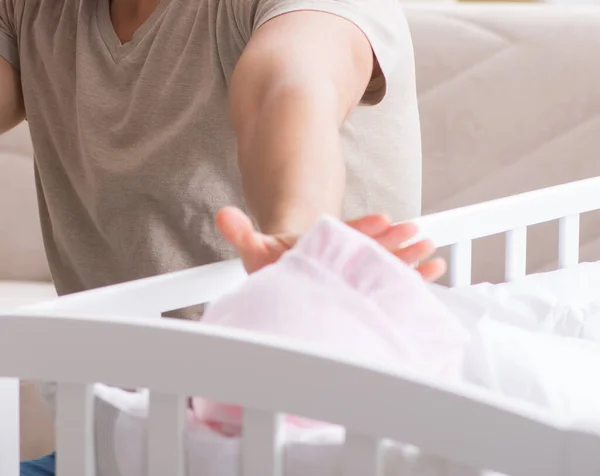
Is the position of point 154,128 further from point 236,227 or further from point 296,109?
point 236,227

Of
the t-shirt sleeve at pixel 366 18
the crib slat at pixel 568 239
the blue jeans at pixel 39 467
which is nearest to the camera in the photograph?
the t-shirt sleeve at pixel 366 18

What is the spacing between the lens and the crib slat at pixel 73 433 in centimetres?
43

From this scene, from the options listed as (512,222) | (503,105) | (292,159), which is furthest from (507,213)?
(503,105)

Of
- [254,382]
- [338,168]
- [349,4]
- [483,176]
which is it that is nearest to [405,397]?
[254,382]

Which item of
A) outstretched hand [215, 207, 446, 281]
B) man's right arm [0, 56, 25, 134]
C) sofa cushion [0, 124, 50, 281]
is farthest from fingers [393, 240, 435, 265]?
sofa cushion [0, 124, 50, 281]

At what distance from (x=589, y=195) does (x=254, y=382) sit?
0.68 meters

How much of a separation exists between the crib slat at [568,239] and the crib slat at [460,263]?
0.14m

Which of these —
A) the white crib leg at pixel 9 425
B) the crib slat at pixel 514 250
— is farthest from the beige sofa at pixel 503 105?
the white crib leg at pixel 9 425

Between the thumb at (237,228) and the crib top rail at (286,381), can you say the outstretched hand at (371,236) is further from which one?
the crib top rail at (286,381)

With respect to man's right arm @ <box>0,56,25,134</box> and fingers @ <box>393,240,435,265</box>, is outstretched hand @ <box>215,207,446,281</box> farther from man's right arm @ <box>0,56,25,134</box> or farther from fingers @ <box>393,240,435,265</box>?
man's right arm @ <box>0,56,25,134</box>

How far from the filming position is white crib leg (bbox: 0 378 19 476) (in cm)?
51

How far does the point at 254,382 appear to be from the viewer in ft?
1.27

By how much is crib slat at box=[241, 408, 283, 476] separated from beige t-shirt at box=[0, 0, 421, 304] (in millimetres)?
429

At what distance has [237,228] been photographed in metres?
0.48
